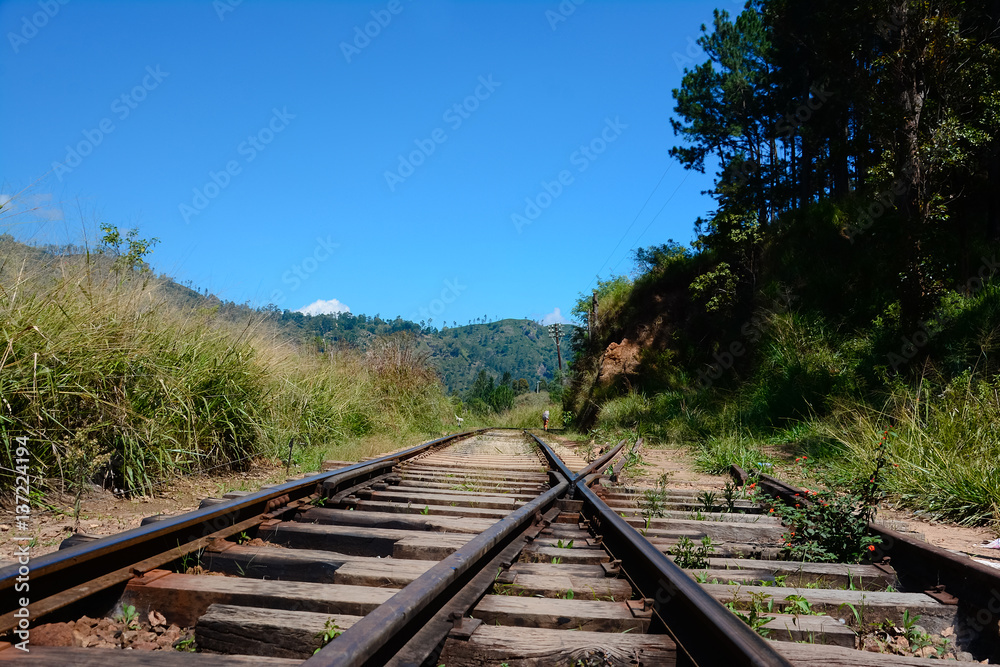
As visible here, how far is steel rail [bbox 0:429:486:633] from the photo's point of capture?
1922 mm

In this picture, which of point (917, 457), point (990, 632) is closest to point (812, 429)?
point (917, 457)

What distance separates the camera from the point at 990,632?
7.43 ft

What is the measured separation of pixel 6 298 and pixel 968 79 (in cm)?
1441

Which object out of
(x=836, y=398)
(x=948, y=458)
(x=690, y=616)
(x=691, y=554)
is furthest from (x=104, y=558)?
(x=836, y=398)

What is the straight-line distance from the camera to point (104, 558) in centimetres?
229

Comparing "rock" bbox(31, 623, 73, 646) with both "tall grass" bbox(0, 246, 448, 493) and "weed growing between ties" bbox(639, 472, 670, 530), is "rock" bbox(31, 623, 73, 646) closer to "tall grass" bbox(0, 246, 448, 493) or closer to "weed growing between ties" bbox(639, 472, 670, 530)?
"tall grass" bbox(0, 246, 448, 493)

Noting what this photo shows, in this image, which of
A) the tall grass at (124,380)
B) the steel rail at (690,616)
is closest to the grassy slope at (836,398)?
the steel rail at (690,616)

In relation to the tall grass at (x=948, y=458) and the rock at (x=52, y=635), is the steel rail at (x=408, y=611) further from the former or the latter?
the tall grass at (x=948, y=458)

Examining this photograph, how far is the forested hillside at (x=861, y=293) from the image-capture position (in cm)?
629

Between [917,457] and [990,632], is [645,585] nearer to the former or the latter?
[990,632]

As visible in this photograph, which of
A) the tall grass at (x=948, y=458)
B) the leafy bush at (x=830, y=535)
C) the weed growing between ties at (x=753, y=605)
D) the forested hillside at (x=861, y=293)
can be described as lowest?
the weed growing between ties at (x=753, y=605)

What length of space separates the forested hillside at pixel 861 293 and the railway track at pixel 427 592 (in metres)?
2.81

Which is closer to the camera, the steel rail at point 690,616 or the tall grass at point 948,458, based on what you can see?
the steel rail at point 690,616

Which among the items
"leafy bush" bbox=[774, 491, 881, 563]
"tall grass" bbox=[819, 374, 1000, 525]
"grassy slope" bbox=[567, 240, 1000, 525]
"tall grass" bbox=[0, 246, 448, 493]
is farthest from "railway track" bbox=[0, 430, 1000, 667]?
"grassy slope" bbox=[567, 240, 1000, 525]
